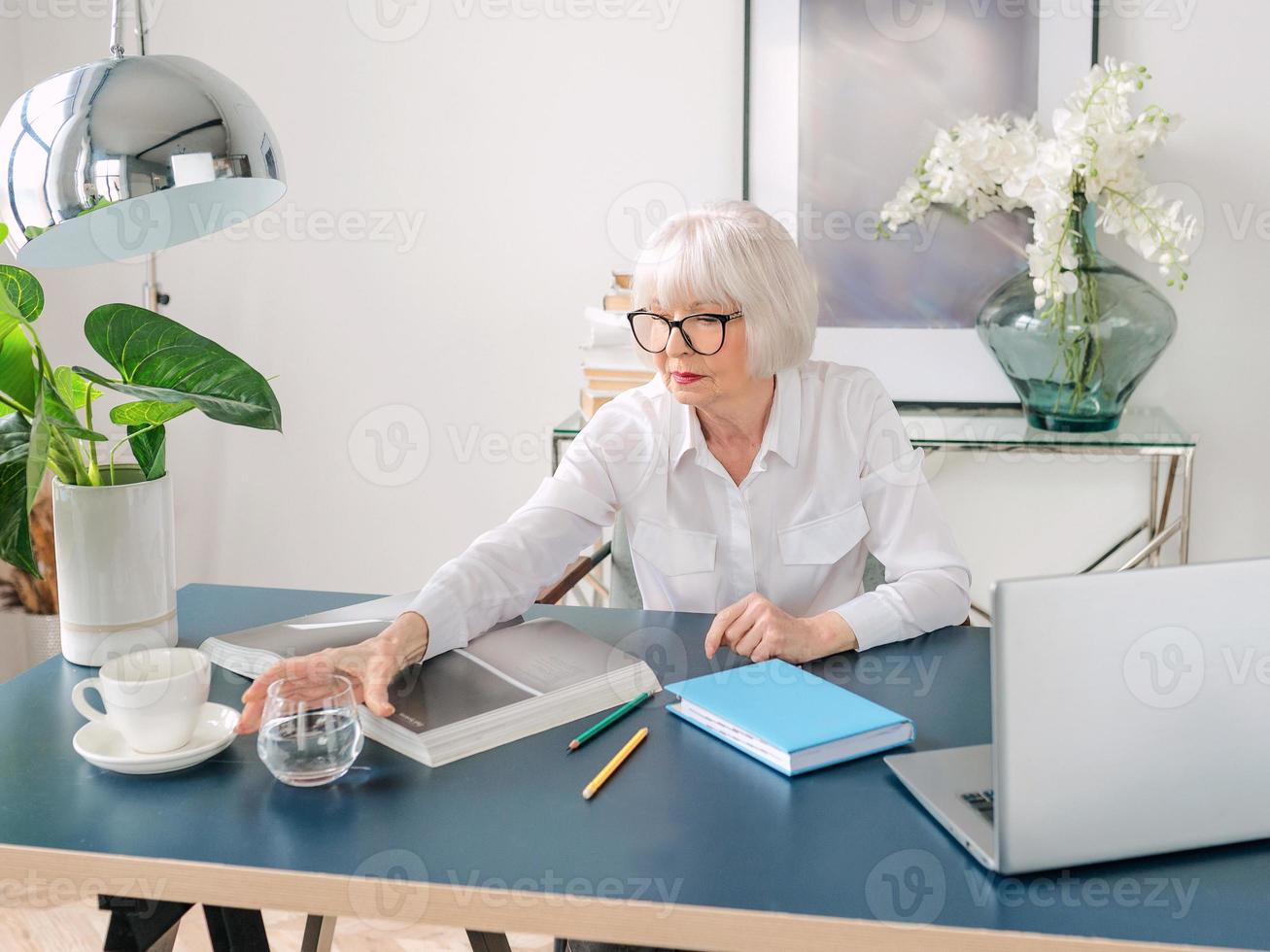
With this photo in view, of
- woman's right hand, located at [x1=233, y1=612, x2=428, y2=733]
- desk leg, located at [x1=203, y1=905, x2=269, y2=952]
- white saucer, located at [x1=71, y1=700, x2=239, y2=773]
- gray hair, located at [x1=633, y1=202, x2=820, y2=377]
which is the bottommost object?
desk leg, located at [x1=203, y1=905, x2=269, y2=952]

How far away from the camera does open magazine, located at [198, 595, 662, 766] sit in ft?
3.79

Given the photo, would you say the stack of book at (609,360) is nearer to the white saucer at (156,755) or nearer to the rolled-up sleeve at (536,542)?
the rolled-up sleeve at (536,542)

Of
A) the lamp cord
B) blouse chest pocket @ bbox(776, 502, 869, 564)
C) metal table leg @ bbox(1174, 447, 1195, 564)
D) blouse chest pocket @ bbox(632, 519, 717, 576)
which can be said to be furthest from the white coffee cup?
metal table leg @ bbox(1174, 447, 1195, 564)

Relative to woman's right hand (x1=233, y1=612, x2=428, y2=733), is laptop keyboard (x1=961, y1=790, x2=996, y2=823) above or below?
below

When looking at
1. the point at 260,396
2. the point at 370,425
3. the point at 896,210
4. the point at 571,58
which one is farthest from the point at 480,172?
the point at 260,396

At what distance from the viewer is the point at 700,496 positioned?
184 cm

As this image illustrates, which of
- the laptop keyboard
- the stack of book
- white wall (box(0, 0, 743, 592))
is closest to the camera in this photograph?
the laptop keyboard

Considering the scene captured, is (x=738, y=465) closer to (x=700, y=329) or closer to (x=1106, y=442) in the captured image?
(x=700, y=329)

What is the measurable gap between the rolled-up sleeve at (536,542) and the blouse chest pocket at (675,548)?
0.22 feet

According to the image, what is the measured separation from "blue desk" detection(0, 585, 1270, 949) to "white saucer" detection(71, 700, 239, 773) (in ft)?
0.05

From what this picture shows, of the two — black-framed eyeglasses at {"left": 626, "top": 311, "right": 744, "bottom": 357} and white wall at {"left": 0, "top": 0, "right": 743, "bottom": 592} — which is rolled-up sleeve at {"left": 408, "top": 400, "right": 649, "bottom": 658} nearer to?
black-framed eyeglasses at {"left": 626, "top": 311, "right": 744, "bottom": 357}

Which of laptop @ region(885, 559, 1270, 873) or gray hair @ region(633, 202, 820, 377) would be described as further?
gray hair @ region(633, 202, 820, 377)

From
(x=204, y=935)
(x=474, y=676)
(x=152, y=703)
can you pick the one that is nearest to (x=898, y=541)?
(x=474, y=676)

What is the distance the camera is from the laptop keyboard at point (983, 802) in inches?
38.7
